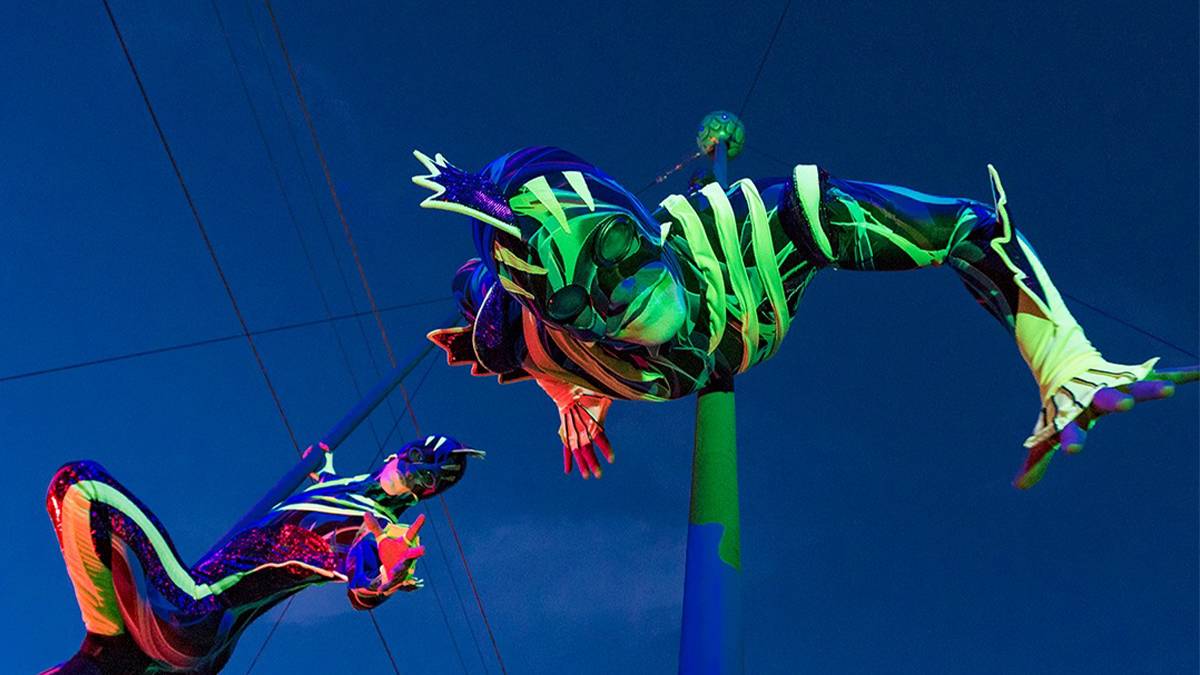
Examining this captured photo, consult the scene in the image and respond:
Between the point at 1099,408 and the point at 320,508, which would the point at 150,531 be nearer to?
the point at 320,508

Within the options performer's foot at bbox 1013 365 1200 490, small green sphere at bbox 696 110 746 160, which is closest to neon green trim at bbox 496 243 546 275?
performer's foot at bbox 1013 365 1200 490

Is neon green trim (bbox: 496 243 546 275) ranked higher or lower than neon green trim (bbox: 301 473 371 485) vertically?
higher

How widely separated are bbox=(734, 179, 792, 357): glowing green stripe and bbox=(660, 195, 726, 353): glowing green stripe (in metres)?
0.16

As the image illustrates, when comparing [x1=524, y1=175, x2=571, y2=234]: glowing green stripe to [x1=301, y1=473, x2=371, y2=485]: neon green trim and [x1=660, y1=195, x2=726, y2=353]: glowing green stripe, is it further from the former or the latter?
[x1=301, y1=473, x2=371, y2=485]: neon green trim

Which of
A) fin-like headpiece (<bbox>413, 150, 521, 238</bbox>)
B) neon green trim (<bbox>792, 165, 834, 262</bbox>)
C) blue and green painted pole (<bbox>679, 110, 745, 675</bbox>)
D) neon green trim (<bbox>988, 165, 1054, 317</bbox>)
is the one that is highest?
fin-like headpiece (<bbox>413, 150, 521, 238</bbox>)

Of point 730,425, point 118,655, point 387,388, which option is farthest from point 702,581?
point 387,388

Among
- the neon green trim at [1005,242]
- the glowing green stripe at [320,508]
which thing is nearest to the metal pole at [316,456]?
the glowing green stripe at [320,508]

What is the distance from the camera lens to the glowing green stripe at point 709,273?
3.98 metres

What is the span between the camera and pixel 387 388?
5.92 meters

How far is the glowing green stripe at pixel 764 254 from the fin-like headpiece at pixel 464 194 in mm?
1230

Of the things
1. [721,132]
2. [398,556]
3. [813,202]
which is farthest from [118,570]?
[721,132]

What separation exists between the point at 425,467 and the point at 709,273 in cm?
128

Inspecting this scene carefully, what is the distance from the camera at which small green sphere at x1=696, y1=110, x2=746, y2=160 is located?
25.6 feet

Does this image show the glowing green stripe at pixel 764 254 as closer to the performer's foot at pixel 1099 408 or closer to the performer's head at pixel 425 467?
the performer's foot at pixel 1099 408
